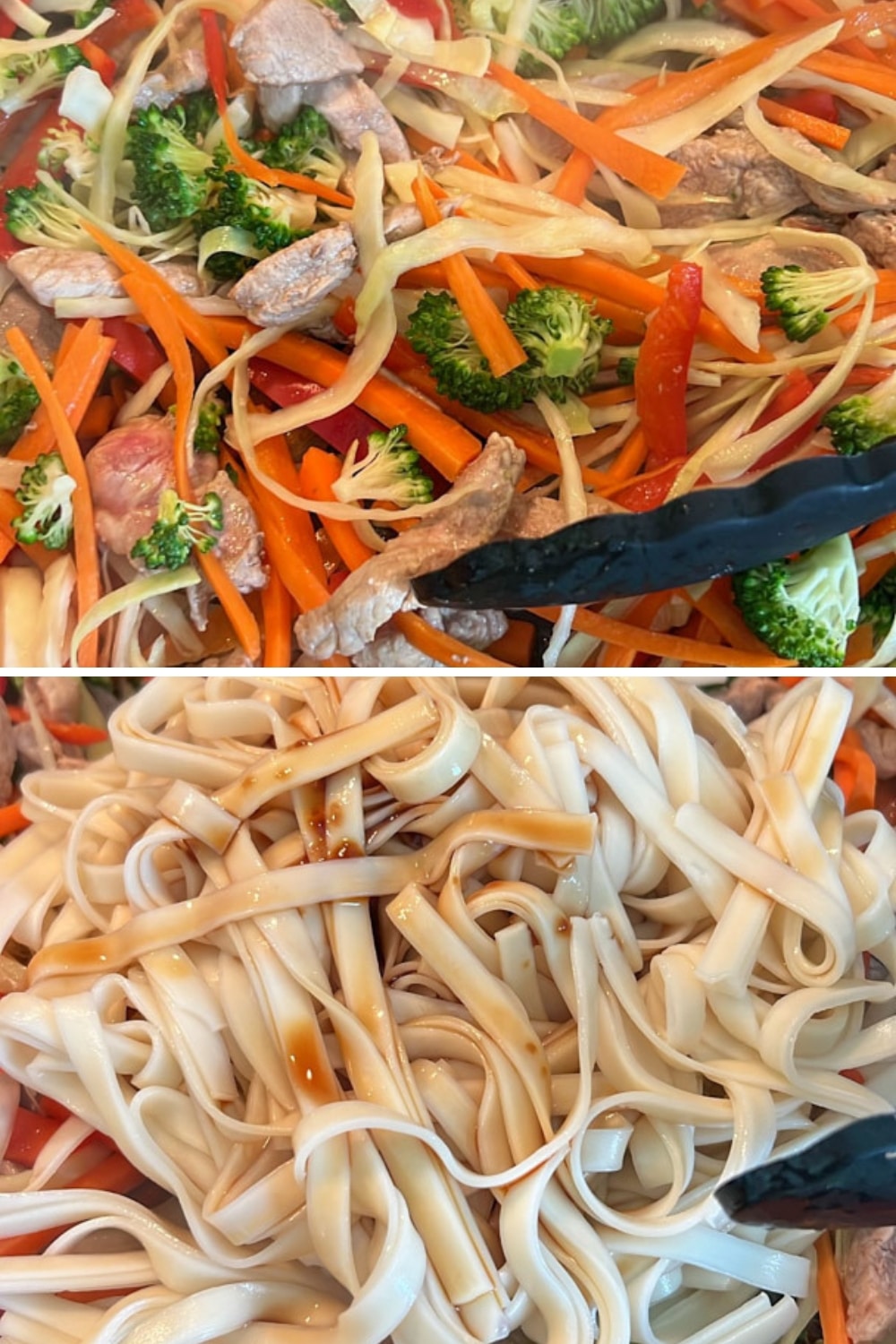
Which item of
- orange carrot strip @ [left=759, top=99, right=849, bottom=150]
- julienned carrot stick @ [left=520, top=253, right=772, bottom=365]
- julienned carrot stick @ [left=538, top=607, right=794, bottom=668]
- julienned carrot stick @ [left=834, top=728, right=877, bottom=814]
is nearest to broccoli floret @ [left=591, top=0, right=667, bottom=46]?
orange carrot strip @ [left=759, top=99, right=849, bottom=150]

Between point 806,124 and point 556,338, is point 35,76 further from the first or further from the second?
point 806,124

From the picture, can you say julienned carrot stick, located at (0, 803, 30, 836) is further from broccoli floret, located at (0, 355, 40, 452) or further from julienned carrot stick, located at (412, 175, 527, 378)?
julienned carrot stick, located at (412, 175, 527, 378)

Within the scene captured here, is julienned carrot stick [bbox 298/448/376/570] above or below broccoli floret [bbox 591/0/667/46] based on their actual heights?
below

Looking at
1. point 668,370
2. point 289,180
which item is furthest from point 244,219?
point 668,370

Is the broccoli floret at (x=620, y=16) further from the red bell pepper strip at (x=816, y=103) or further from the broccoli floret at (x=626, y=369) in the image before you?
the broccoli floret at (x=626, y=369)

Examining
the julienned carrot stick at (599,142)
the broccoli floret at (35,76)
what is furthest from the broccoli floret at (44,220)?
the julienned carrot stick at (599,142)

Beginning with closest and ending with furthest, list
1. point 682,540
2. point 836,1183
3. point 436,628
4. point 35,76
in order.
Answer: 1. point 836,1183
2. point 682,540
3. point 436,628
4. point 35,76

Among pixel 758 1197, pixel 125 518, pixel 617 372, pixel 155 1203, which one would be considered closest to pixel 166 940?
pixel 155 1203
